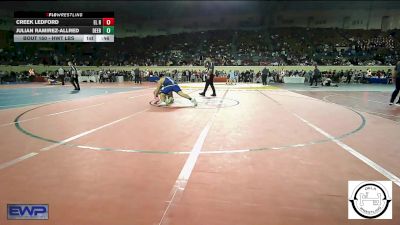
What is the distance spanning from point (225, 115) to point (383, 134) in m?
3.96

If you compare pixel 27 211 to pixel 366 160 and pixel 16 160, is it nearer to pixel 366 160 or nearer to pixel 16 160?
pixel 16 160

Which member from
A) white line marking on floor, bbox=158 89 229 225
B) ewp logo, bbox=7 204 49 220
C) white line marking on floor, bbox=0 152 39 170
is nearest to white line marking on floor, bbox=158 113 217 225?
white line marking on floor, bbox=158 89 229 225

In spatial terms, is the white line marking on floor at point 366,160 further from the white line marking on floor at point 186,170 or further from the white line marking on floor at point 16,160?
the white line marking on floor at point 16,160

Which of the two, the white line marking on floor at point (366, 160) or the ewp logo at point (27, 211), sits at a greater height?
the white line marking on floor at point (366, 160)

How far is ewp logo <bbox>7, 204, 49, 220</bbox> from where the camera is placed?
2758 mm

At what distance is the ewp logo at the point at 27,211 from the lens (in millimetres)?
2758

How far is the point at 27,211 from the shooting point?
2.85 meters

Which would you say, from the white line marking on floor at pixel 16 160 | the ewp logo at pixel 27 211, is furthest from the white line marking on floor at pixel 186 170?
the white line marking on floor at pixel 16 160

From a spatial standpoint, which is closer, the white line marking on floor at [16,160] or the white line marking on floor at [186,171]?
the white line marking on floor at [186,171]

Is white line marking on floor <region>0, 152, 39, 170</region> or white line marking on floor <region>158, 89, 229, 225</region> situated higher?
white line marking on floor <region>158, 89, 229, 225</region>
